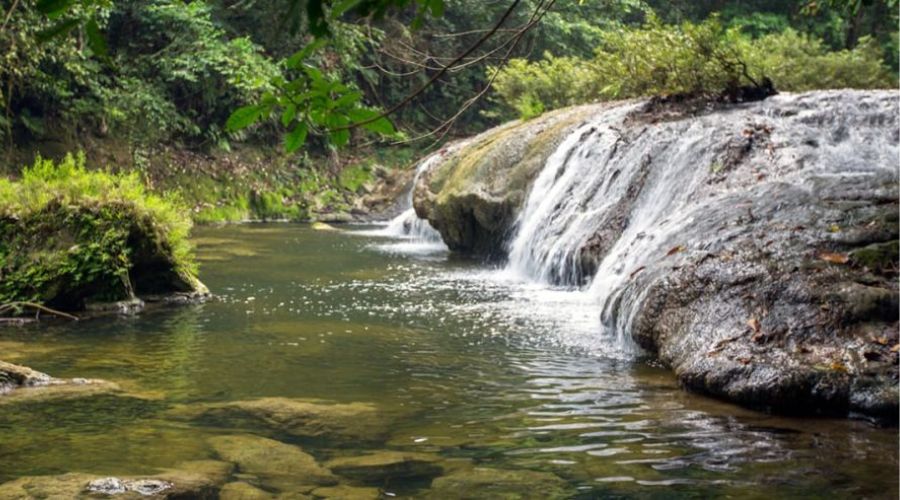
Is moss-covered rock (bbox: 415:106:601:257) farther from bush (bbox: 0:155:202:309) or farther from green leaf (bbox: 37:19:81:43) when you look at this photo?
green leaf (bbox: 37:19:81:43)

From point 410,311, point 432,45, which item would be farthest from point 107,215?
point 432,45

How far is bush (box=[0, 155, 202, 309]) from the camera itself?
8.73m

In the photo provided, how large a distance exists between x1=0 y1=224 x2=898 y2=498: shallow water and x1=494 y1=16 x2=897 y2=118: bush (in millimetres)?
4101

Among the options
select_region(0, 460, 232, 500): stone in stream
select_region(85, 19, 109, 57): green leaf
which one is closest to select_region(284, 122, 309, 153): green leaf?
select_region(85, 19, 109, 57): green leaf

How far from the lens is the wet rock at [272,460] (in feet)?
14.2

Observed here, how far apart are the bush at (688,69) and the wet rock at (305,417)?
26.7ft


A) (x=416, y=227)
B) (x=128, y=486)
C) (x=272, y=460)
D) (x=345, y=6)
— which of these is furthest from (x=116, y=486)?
(x=416, y=227)

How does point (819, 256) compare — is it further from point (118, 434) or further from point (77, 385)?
point (77, 385)

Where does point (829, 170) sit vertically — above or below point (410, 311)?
above

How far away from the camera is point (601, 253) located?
10.5 metres

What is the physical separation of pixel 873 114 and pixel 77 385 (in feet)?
27.2

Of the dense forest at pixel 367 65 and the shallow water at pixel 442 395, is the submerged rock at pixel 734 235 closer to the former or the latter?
the shallow water at pixel 442 395

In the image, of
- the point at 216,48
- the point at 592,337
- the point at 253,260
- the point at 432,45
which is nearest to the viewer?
the point at 592,337

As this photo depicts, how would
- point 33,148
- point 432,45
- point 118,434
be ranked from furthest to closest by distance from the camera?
A: point 432,45, point 33,148, point 118,434
